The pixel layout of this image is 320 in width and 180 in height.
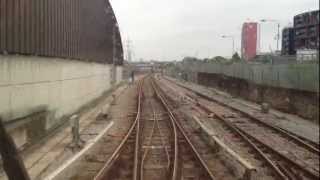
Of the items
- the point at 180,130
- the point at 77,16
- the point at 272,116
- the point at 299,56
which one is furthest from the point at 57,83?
the point at 299,56

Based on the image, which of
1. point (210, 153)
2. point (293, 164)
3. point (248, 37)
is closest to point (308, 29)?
point (210, 153)

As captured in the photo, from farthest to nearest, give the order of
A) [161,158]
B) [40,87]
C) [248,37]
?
[248,37] < [40,87] < [161,158]

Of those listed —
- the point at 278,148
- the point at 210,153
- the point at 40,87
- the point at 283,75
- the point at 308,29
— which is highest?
the point at 308,29

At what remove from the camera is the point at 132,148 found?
18.9 meters

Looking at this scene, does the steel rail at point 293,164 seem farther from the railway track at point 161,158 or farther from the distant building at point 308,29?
the distant building at point 308,29

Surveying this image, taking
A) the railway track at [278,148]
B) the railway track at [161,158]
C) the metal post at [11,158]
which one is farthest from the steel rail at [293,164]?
the metal post at [11,158]

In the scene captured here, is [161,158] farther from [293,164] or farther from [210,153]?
[293,164]

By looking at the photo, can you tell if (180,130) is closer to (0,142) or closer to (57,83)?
(57,83)

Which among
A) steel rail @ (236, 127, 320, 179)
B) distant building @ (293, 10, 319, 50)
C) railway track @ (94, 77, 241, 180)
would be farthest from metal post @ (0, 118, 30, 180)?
distant building @ (293, 10, 319, 50)

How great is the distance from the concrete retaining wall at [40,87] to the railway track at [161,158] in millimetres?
2651

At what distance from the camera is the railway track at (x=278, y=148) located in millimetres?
15164

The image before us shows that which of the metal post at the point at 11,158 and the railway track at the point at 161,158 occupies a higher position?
the metal post at the point at 11,158

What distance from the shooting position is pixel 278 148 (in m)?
19.7

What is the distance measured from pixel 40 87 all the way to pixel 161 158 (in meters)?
4.66
